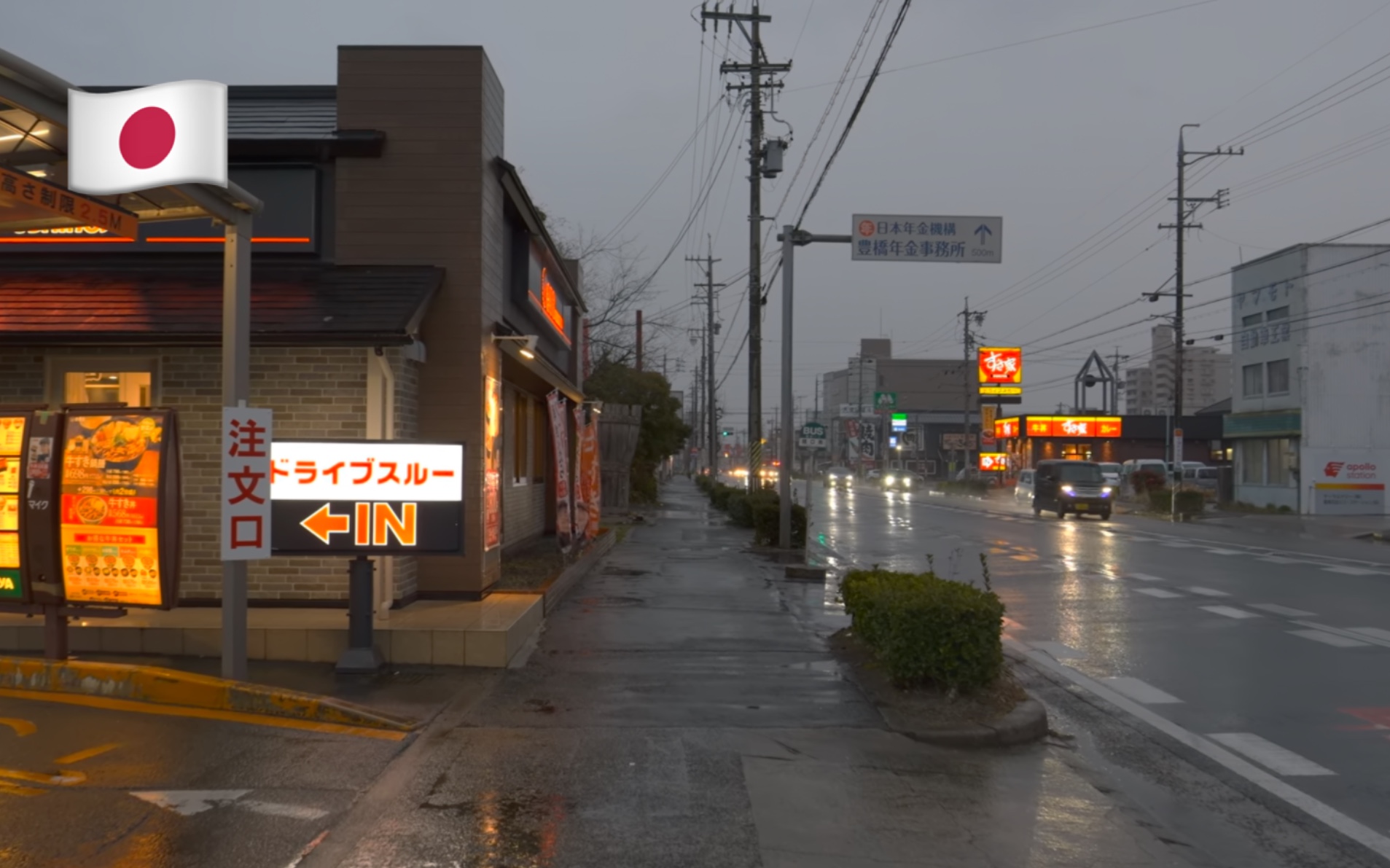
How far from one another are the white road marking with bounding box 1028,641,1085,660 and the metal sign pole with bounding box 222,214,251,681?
25.5 feet

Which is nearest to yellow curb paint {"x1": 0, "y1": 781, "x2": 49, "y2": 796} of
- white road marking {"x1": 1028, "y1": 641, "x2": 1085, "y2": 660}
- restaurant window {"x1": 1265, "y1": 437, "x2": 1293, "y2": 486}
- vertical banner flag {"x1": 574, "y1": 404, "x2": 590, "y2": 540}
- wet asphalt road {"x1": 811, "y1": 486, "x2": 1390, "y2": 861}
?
wet asphalt road {"x1": 811, "y1": 486, "x2": 1390, "y2": 861}

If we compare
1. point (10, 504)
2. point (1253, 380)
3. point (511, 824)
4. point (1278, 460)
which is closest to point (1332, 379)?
point (1278, 460)

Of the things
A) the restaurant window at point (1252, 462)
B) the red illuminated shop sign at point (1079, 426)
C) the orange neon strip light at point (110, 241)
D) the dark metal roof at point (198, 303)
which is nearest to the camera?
the dark metal roof at point (198, 303)

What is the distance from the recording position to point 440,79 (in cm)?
1240

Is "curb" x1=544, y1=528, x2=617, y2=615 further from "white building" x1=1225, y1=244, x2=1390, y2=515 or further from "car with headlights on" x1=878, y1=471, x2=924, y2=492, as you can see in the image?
"car with headlights on" x1=878, y1=471, x2=924, y2=492

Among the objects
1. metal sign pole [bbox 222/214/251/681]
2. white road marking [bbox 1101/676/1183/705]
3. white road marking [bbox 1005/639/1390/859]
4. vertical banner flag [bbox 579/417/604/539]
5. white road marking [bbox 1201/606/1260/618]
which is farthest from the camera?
vertical banner flag [bbox 579/417/604/539]

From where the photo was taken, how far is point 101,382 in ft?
37.2

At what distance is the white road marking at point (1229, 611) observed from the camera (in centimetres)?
1443

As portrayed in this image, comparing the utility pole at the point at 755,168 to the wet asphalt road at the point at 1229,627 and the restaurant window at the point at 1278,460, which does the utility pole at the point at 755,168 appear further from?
the restaurant window at the point at 1278,460

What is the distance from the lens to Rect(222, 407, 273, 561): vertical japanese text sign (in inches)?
311

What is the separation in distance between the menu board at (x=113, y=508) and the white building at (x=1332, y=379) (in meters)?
43.9

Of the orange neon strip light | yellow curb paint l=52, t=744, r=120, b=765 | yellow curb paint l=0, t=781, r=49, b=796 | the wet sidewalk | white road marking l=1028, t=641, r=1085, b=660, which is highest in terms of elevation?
the orange neon strip light

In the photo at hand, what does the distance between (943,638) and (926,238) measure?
1000 cm
